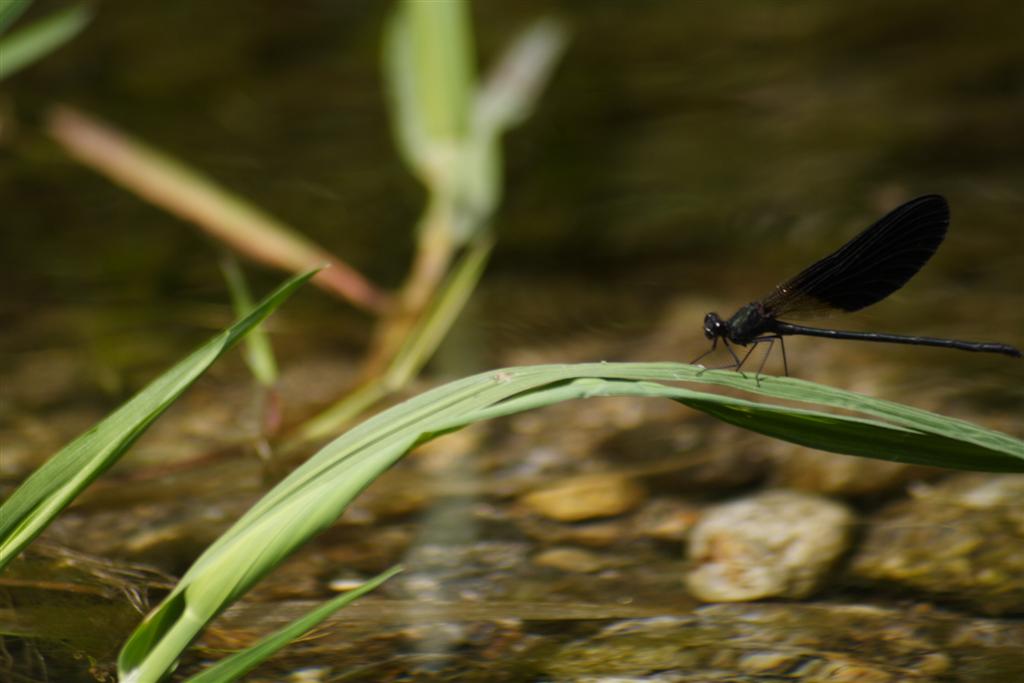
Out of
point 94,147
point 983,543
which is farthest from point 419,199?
point 983,543

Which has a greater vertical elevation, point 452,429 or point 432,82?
point 432,82

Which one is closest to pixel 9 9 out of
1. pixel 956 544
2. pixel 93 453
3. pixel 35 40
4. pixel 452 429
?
pixel 93 453

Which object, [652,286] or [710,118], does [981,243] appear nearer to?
[652,286]

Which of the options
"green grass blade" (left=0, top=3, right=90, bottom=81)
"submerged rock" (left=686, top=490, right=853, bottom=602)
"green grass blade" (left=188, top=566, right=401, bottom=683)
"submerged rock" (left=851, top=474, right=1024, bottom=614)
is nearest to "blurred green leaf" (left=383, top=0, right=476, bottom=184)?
"green grass blade" (left=0, top=3, right=90, bottom=81)

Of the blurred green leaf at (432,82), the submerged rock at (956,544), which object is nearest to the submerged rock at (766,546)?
the submerged rock at (956,544)

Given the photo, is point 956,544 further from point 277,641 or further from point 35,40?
point 35,40
